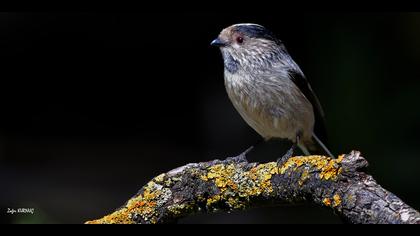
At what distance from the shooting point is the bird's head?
442 centimetres

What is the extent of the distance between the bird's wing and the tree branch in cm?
130

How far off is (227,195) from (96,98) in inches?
155

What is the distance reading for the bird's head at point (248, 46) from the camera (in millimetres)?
4422

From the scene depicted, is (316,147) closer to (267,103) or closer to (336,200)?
(267,103)

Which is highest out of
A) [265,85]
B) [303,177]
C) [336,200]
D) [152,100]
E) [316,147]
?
[152,100]

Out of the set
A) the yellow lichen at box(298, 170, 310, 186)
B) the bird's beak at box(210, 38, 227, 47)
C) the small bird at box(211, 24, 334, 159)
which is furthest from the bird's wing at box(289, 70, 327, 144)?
the yellow lichen at box(298, 170, 310, 186)

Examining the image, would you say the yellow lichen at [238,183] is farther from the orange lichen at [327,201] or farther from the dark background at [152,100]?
the dark background at [152,100]

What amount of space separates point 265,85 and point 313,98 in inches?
19.9

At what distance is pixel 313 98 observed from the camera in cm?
463

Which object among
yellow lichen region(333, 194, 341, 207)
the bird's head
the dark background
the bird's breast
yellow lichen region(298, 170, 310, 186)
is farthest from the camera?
the dark background

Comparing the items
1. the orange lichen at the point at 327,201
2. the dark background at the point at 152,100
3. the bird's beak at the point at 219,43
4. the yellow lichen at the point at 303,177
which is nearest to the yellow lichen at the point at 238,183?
the yellow lichen at the point at 303,177

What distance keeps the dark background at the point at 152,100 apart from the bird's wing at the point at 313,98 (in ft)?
2.16

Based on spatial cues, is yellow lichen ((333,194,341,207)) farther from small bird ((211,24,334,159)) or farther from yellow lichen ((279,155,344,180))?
small bird ((211,24,334,159))

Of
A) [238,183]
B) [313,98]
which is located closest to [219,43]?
[313,98]
